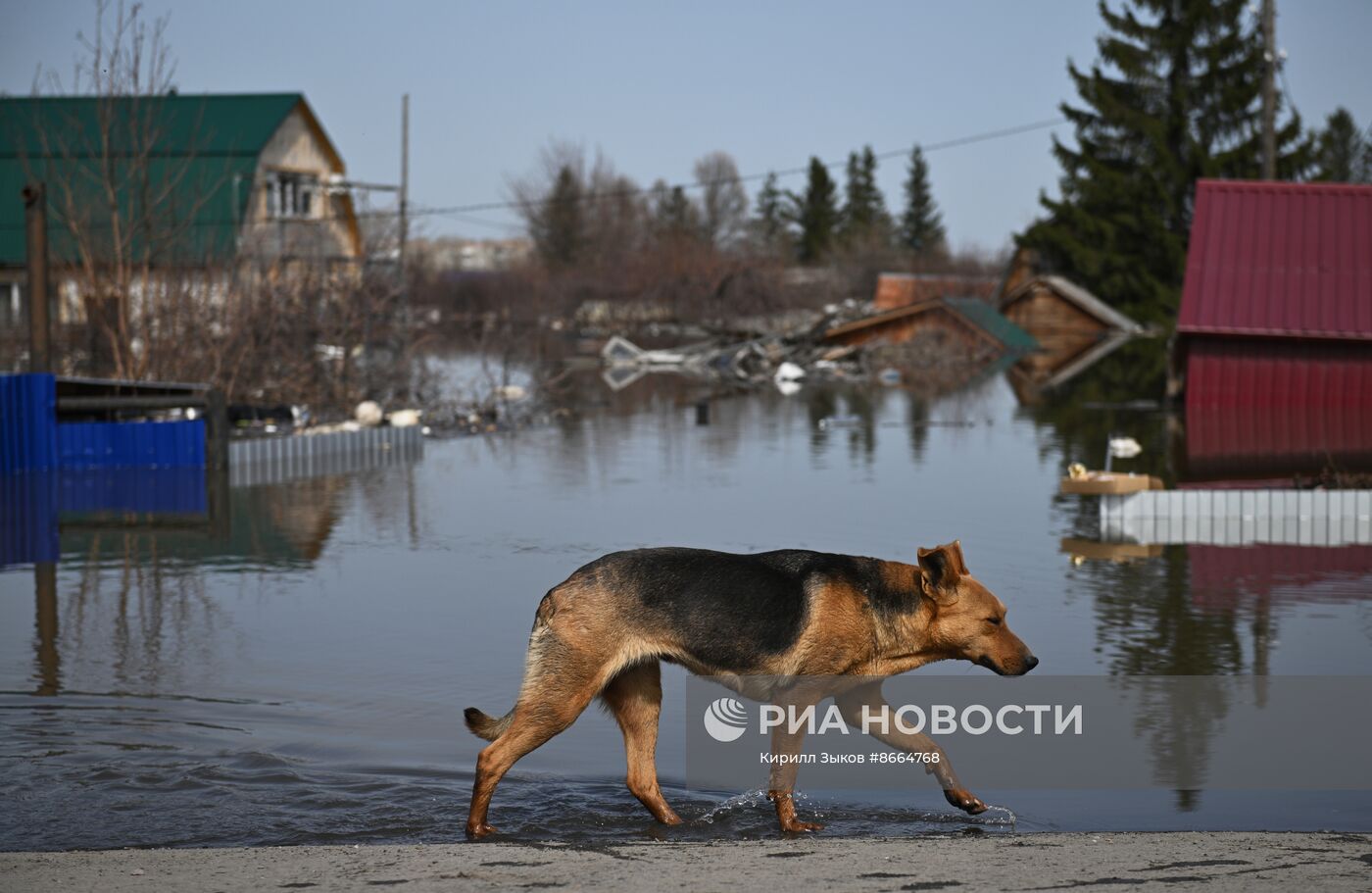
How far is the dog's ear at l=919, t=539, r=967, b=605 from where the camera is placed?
6.31 meters

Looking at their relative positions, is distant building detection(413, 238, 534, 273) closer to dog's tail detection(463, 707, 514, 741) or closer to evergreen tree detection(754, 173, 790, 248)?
evergreen tree detection(754, 173, 790, 248)

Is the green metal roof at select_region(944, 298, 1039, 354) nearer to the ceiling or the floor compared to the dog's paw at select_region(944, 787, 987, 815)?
nearer to the ceiling

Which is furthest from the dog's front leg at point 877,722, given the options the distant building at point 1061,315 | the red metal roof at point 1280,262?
the distant building at point 1061,315

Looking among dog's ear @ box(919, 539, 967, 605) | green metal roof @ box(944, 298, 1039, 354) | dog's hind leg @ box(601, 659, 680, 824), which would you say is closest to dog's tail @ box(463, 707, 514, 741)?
dog's hind leg @ box(601, 659, 680, 824)

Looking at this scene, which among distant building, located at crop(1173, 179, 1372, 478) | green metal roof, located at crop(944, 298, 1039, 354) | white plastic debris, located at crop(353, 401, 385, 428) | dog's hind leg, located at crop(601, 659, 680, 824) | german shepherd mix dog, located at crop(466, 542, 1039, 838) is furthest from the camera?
green metal roof, located at crop(944, 298, 1039, 354)

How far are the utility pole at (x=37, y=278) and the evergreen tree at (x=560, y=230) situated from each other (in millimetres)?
→ 82915

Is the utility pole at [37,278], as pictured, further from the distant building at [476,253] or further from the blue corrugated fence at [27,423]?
the distant building at [476,253]

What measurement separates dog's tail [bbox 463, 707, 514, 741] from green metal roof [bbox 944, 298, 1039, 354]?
57.3m

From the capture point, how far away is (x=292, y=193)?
184 feet

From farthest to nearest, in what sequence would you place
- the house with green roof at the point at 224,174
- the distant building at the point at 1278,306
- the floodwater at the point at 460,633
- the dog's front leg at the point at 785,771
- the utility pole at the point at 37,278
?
the house with green roof at the point at 224,174 → the distant building at the point at 1278,306 → the utility pole at the point at 37,278 → the floodwater at the point at 460,633 → the dog's front leg at the point at 785,771

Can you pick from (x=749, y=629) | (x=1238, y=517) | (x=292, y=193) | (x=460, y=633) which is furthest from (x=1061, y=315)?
(x=749, y=629)

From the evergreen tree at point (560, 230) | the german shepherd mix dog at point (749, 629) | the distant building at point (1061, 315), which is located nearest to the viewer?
the german shepherd mix dog at point (749, 629)

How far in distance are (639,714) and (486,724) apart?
633 millimetres

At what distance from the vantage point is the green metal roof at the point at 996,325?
207ft
